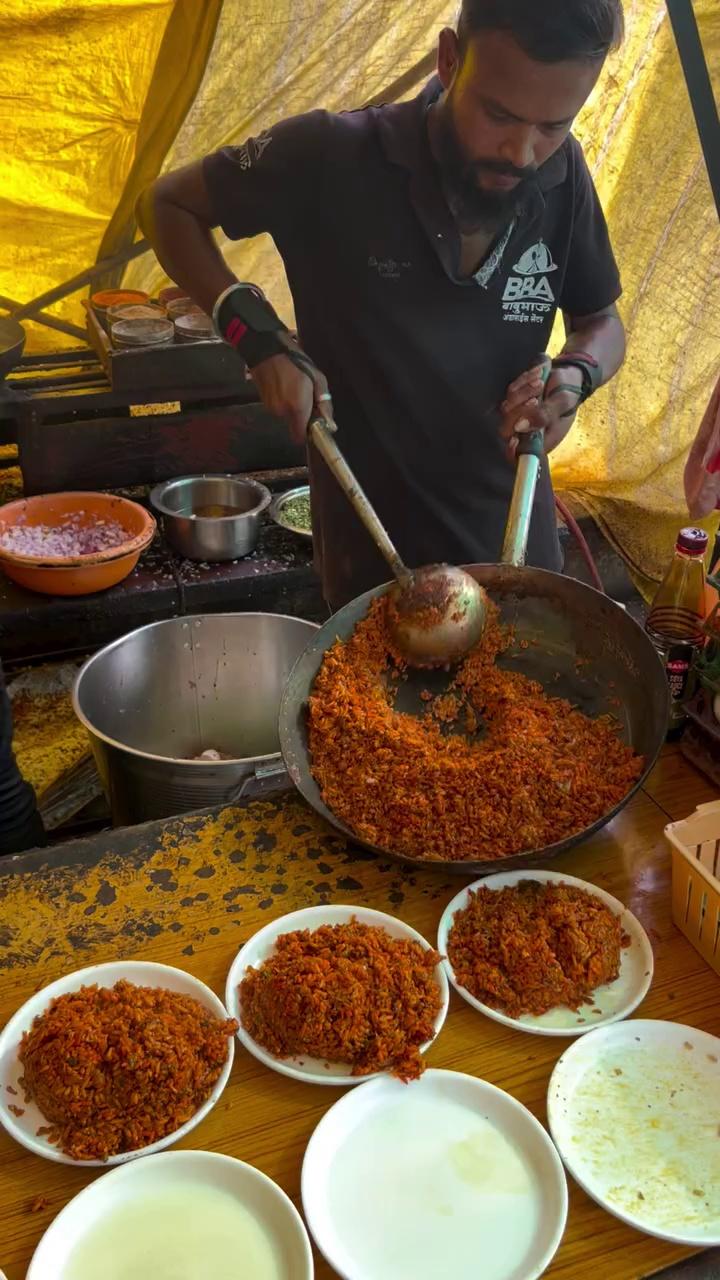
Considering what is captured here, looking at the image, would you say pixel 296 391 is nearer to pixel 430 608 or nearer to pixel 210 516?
pixel 430 608

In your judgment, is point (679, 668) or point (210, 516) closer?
point (679, 668)

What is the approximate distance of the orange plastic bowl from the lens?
9.43ft

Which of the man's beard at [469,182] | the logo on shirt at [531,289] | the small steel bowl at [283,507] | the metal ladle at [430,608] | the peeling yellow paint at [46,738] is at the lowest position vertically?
the peeling yellow paint at [46,738]

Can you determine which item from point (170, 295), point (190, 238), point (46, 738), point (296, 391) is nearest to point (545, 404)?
point (296, 391)

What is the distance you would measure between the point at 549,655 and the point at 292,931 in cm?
65

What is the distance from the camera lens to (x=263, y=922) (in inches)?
54.1

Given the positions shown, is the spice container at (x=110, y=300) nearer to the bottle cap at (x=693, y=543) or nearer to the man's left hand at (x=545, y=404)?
the man's left hand at (x=545, y=404)

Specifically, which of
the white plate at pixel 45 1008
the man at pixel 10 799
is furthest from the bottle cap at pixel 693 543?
the man at pixel 10 799

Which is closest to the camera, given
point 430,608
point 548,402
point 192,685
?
point 430,608

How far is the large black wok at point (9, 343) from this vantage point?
2.96 m

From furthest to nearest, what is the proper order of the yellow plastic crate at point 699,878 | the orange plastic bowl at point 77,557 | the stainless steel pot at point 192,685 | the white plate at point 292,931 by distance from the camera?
the orange plastic bowl at point 77,557, the stainless steel pot at point 192,685, the yellow plastic crate at point 699,878, the white plate at point 292,931

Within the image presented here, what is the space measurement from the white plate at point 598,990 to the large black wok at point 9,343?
2.38m

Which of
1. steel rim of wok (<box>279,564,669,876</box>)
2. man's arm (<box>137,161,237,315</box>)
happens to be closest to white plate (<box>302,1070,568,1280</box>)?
steel rim of wok (<box>279,564,669,876</box>)

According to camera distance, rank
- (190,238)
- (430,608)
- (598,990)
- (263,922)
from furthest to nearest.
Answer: (190,238) < (430,608) < (263,922) < (598,990)
